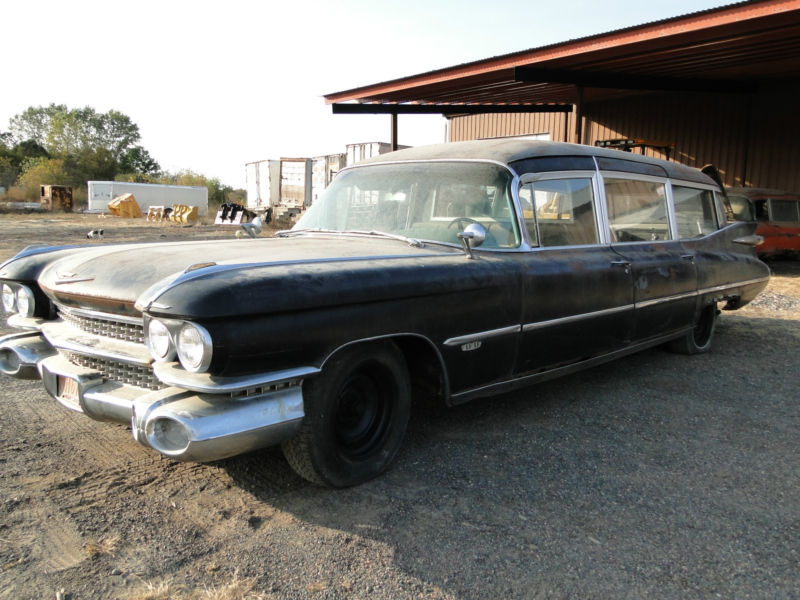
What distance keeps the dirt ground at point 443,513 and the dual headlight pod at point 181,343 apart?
72 cm

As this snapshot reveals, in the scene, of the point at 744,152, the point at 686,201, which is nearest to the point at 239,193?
the point at 744,152

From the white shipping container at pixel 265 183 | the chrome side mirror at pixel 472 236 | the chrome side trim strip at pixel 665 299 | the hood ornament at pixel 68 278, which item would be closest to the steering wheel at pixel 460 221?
the chrome side mirror at pixel 472 236

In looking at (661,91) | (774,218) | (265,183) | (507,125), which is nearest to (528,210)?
(774,218)

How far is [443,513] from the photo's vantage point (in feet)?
9.06

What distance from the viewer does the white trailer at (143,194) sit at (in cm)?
3503

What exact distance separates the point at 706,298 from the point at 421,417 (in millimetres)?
2893

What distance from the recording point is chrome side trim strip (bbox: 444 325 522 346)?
3.21 meters

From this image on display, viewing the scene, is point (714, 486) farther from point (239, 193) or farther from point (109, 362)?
point (239, 193)

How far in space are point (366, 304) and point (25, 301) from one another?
6.64ft

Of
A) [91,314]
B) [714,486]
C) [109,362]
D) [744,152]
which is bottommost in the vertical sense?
[714,486]

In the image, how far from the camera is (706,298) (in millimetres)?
5332

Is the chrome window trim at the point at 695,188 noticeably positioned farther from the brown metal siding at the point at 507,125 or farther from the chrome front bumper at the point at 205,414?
the brown metal siding at the point at 507,125

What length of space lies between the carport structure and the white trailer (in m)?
20.8

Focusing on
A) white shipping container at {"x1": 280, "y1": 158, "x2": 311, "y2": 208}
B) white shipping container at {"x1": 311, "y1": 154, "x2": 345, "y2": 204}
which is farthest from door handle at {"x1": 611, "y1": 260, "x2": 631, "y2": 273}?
white shipping container at {"x1": 280, "y1": 158, "x2": 311, "y2": 208}
